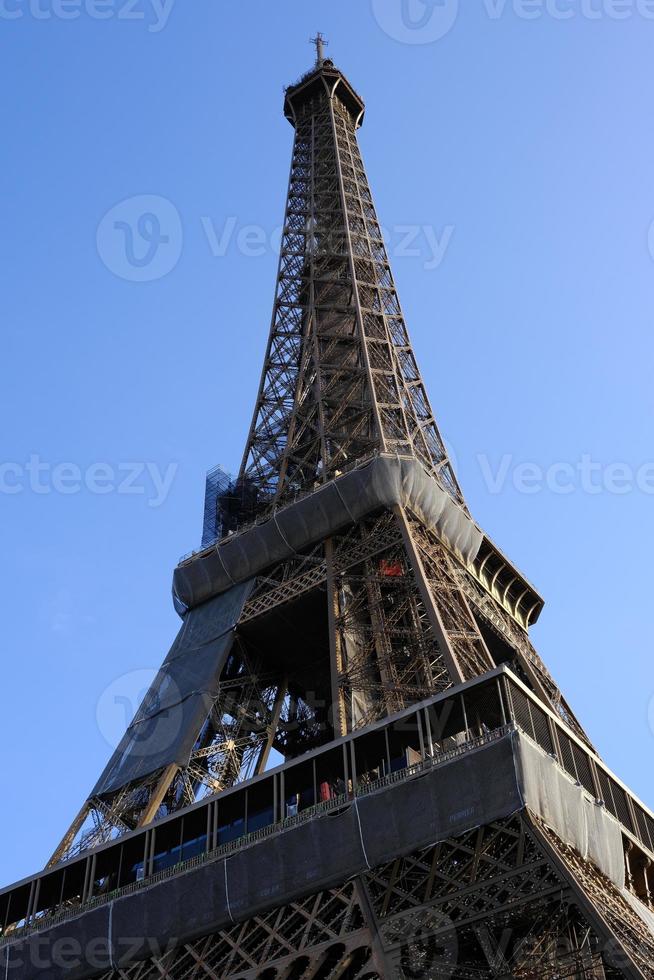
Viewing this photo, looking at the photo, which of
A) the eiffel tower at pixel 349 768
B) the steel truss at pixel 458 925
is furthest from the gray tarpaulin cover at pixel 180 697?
the steel truss at pixel 458 925

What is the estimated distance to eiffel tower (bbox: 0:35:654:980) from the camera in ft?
91.1

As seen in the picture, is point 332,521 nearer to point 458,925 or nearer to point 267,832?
point 267,832

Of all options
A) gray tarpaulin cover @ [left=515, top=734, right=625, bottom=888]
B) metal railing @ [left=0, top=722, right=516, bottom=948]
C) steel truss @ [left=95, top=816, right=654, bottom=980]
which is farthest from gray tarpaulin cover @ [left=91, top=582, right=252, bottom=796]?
gray tarpaulin cover @ [left=515, top=734, right=625, bottom=888]

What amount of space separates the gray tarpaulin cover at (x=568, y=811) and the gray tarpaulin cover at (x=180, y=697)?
1297 centimetres

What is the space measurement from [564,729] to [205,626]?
54.2ft

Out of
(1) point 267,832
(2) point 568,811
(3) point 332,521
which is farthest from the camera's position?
(3) point 332,521

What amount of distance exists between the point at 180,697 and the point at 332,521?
8.23 meters

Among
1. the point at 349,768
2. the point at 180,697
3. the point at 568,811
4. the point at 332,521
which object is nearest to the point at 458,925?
the point at 568,811

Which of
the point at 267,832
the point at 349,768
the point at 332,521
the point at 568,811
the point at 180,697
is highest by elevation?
the point at 332,521

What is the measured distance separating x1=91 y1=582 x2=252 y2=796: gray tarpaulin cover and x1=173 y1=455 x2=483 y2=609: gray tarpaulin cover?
0.81 metres

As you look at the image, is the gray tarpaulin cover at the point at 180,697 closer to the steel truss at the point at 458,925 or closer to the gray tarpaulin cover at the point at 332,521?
the gray tarpaulin cover at the point at 332,521

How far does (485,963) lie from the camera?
90.0ft

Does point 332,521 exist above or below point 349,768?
above

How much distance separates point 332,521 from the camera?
4534cm
